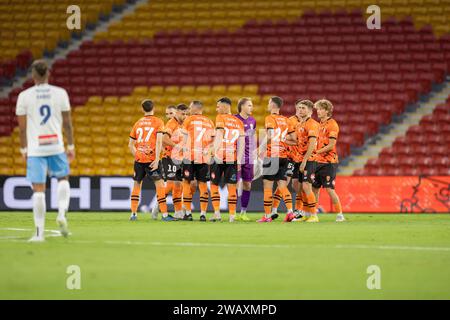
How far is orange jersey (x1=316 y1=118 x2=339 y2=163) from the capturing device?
53.1 feet

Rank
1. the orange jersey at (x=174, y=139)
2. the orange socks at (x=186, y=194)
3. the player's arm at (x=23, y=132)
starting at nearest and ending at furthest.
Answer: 1. the player's arm at (x=23, y=132)
2. the orange socks at (x=186, y=194)
3. the orange jersey at (x=174, y=139)

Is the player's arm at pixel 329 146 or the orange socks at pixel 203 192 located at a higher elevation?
the player's arm at pixel 329 146

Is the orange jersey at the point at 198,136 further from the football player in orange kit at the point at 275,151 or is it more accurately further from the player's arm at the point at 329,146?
the player's arm at the point at 329,146

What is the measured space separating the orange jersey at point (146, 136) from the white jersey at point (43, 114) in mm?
5811

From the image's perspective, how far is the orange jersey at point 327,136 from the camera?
53.1 ft

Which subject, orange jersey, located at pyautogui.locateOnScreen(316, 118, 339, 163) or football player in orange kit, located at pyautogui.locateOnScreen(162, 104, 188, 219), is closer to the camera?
orange jersey, located at pyautogui.locateOnScreen(316, 118, 339, 163)

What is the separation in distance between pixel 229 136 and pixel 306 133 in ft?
4.69

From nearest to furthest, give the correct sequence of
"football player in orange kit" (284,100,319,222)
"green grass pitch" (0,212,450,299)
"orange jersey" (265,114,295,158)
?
"green grass pitch" (0,212,450,299)
"football player in orange kit" (284,100,319,222)
"orange jersey" (265,114,295,158)

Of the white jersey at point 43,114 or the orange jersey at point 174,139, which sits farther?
the orange jersey at point 174,139

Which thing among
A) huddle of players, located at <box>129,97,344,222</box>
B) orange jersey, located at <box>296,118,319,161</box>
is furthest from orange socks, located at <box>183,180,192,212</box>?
orange jersey, located at <box>296,118,319,161</box>

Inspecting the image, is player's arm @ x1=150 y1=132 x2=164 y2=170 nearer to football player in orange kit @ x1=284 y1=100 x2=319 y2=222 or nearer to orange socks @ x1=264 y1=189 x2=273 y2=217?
orange socks @ x1=264 y1=189 x2=273 y2=217

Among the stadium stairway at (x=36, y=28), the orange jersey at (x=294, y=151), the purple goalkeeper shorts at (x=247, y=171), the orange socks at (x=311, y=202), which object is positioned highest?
the stadium stairway at (x=36, y=28)

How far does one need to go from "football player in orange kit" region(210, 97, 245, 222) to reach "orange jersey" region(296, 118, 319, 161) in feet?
3.53

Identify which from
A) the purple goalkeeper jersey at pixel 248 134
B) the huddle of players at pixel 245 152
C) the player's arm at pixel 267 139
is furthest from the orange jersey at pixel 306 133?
the purple goalkeeper jersey at pixel 248 134
